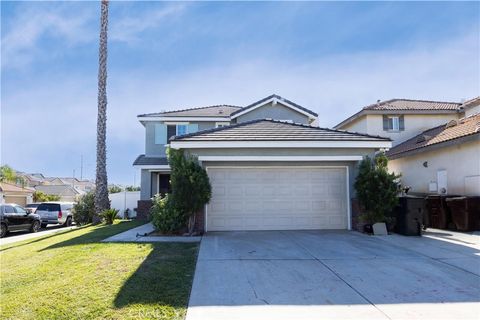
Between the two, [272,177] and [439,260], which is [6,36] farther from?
[439,260]

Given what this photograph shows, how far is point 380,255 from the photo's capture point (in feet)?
25.9

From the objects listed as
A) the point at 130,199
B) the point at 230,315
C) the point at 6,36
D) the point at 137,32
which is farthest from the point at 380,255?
the point at 130,199

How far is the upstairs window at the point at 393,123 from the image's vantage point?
2223 cm

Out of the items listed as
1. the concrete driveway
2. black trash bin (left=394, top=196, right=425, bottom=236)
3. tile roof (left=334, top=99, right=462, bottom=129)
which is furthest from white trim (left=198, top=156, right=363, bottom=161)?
tile roof (left=334, top=99, right=462, bottom=129)

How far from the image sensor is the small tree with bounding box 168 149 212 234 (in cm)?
1062

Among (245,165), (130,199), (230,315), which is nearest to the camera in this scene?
(230,315)

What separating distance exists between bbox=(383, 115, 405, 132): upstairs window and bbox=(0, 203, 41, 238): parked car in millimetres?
22149

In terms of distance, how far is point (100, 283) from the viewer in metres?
5.69

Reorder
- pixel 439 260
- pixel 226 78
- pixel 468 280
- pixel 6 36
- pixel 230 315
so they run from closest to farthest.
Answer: pixel 230 315 < pixel 468 280 < pixel 439 260 < pixel 6 36 < pixel 226 78

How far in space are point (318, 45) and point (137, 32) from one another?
779 cm

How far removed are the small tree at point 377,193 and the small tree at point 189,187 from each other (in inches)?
204

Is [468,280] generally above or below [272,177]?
below

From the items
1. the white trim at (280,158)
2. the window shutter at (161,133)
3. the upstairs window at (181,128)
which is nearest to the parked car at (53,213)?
the window shutter at (161,133)

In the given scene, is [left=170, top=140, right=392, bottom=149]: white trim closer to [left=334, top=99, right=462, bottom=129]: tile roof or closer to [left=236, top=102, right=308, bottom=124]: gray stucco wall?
[left=236, top=102, right=308, bottom=124]: gray stucco wall
